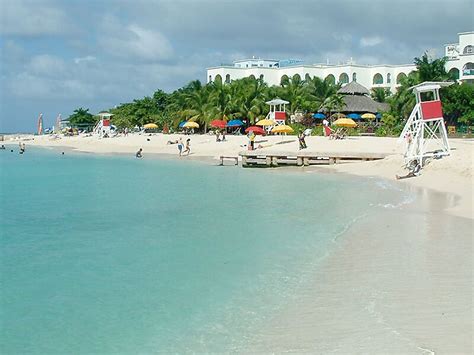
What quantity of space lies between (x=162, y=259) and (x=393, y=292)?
518 cm

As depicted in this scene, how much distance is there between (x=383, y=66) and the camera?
80.6m

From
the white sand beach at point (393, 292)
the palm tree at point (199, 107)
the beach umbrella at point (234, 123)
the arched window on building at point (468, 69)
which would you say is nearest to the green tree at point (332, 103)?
the beach umbrella at point (234, 123)

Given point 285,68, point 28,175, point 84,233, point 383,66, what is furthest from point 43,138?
point 84,233

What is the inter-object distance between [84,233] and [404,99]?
3970 centimetres

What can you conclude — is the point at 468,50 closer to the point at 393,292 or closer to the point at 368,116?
the point at 368,116

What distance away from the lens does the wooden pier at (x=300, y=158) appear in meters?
34.2

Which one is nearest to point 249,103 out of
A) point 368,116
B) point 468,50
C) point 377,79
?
point 368,116

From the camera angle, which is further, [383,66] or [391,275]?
[383,66]

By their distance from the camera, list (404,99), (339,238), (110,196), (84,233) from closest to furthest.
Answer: (339,238)
(84,233)
(110,196)
(404,99)

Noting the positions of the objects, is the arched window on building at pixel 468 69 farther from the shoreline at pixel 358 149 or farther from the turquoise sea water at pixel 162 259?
the turquoise sea water at pixel 162 259

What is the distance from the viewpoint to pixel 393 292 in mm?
9578

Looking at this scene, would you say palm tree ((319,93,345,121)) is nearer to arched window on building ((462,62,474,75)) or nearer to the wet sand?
arched window on building ((462,62,474,75))

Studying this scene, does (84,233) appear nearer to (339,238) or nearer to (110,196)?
(339,238)

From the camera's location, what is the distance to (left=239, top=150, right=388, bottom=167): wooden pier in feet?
112
